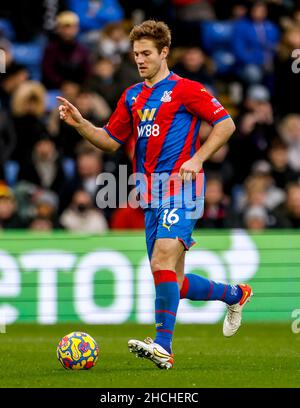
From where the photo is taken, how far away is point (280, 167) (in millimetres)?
17188

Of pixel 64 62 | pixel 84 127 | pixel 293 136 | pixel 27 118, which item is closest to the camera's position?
pixel 84 127

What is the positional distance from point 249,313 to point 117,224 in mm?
2387

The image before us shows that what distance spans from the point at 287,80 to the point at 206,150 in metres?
9.40

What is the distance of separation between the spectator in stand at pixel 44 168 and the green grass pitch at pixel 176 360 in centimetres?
300

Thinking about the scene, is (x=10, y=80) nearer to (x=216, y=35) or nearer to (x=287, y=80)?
(x=216, y=35)

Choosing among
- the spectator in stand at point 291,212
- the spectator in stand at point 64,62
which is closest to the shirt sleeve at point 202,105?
the spectator in stand at point 291,212

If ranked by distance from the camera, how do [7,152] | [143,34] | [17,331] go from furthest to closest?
1. [7,152]
2. [17,331]
3. [143,34]

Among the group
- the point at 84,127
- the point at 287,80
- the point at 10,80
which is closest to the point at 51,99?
the point at 10,80

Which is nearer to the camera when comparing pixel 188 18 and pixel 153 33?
pixel 153 33

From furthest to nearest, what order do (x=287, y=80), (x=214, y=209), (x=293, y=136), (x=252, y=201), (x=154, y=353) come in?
(x=287, y=80), (x=293, y=136), (x=252, y=201), (x=214, y=209), (x=154, y=353)

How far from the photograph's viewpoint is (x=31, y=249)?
14.4m

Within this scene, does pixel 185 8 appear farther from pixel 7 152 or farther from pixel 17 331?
pixel 17 331

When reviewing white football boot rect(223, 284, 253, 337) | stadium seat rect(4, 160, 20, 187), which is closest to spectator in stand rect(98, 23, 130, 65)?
stadium seat rect(4, 160, 20, 187)

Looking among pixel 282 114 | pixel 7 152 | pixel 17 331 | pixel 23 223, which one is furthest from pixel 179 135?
pixel 282 114
